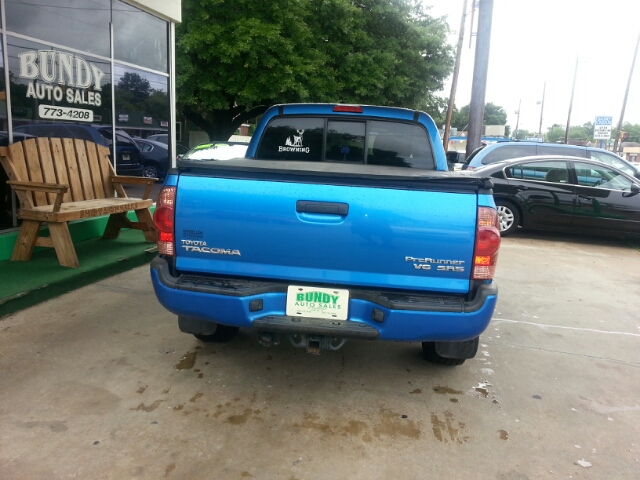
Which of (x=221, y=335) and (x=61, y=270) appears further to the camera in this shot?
(x=61, y=270)

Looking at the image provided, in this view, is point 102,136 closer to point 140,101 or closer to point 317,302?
point 140,101

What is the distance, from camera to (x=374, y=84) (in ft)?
53.9

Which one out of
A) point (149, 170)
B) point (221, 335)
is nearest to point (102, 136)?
point (149, 170)

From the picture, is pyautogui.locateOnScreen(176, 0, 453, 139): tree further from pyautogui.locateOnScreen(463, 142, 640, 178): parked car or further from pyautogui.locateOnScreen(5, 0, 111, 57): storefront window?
pyautogui.locateOnScreen(5, 0, 111, 57): storefront window

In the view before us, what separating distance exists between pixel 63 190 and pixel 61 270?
824 mm

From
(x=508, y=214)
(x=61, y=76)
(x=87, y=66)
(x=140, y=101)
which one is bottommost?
(x=508, y=214)

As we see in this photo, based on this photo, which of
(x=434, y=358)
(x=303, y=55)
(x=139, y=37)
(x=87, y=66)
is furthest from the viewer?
(x=303, y=55)

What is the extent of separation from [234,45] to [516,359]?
1207 centimetres

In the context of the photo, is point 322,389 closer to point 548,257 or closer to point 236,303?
point 236,303

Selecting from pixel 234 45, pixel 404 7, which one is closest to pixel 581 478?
pixel 234 45

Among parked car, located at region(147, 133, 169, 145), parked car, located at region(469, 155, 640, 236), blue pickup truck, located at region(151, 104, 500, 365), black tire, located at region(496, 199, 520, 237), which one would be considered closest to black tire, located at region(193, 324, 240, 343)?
blue pickup truck, located at region(151, 104, 500, 365)

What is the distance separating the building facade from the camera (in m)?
5.89

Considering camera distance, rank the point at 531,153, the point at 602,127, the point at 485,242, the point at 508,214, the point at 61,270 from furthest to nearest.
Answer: the point at 602,127
the point at 531,153
the point at 508,214
the point at 61,270
the point at 485,242

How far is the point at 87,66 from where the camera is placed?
7.05 metres
